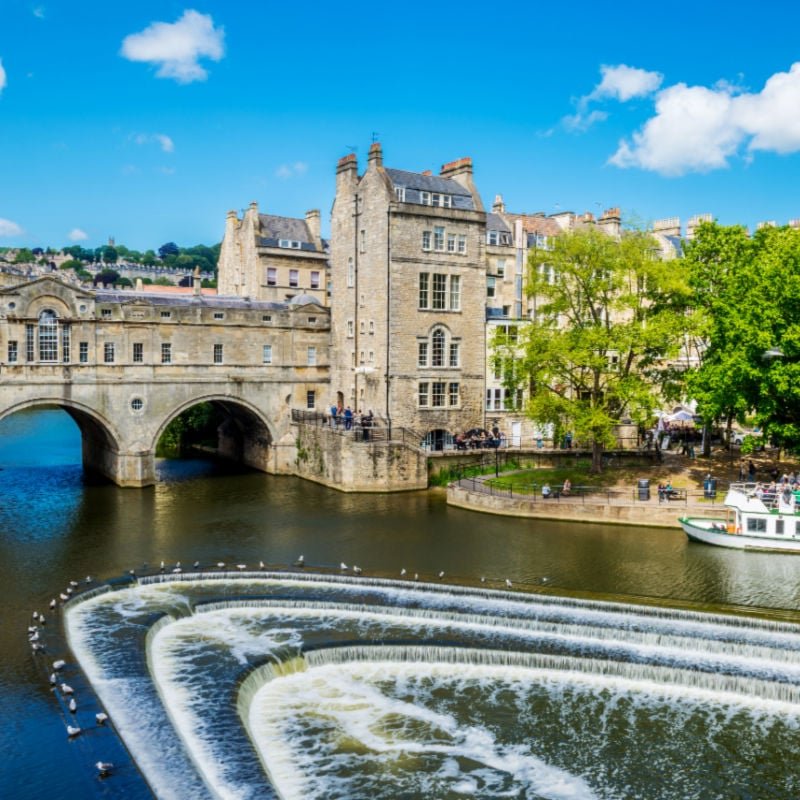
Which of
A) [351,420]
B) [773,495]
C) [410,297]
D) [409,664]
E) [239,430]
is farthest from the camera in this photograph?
[239,430]

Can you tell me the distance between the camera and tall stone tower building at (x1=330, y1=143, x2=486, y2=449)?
176 ft

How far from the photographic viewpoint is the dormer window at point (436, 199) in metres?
55.3

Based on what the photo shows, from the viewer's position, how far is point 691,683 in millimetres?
23828

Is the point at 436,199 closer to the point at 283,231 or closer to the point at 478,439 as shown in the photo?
the point at 478,439

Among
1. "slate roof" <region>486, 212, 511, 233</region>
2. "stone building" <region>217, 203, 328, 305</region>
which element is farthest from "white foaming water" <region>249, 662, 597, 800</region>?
"stone building" <region>217, 203, 328, 305</region>

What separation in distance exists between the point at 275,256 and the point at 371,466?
25.3m

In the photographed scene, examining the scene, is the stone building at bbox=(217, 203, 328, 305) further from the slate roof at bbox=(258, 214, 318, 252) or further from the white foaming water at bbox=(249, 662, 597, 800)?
A: the white foaming water at bbox=(249, 662, 597, 800)

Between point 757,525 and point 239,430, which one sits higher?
point 239,430

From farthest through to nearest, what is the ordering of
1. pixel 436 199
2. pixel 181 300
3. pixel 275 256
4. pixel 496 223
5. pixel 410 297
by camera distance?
pixel 275 256 < pixel 496 223 < pixel 436 199 < pixel 181 300 < pixel 410 297

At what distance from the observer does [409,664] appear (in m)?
25.2

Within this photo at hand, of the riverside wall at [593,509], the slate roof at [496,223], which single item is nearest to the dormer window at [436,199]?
the slate roof at [496,223]

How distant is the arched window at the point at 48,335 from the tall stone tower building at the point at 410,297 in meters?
17.4

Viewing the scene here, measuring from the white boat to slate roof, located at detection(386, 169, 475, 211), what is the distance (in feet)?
88.6

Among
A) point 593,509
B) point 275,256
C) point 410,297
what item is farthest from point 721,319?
point 275,256
